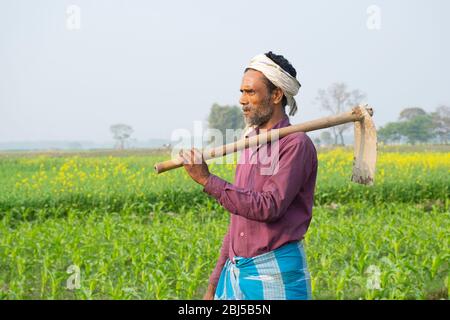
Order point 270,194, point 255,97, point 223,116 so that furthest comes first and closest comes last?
1. point 223,116
2. point 255,97
3. point 270,194


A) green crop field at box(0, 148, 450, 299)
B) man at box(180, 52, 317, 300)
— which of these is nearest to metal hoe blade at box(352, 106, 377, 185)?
man at box(180, 52, 317, 300)

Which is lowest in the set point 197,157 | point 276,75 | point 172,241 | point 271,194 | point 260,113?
point 172,241

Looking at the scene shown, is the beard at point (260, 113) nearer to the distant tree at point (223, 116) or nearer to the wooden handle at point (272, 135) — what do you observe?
the wooden handle at point (272, 135)

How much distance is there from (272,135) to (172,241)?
4.21 m

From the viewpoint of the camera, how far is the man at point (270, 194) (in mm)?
2045

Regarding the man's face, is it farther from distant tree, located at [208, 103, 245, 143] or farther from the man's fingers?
distant tree, located at [208, 103, 245, 143]

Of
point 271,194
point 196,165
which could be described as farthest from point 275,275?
point 196,165

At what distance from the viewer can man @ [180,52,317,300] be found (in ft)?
6.71

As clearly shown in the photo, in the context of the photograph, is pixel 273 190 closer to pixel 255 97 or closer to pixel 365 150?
pixel 255 97

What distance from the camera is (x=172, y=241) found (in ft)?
20.4

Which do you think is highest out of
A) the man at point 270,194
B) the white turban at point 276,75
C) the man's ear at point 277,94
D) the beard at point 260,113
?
the white turban at point 276,75

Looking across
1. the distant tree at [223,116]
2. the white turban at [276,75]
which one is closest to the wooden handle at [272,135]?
the white turban at [276,75]

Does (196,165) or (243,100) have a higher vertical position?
(243,100)

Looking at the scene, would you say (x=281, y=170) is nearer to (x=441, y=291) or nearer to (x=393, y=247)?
(x=441, y=291)
